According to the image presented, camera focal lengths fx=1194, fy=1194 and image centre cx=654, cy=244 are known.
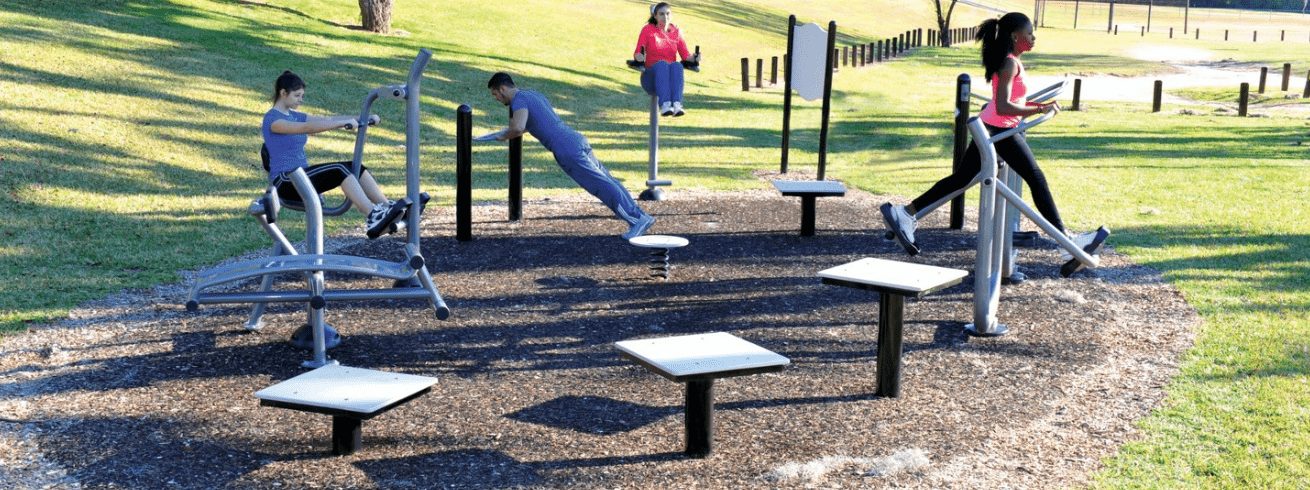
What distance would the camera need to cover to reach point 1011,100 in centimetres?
715

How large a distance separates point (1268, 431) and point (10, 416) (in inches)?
213

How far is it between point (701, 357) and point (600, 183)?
4.34m

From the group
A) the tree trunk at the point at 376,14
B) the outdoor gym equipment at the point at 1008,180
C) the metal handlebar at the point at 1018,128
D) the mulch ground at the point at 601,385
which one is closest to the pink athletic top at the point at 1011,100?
the outdoor gym equipment at the point at 1008,180

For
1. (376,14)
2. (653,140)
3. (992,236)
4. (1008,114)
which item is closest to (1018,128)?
(1008,114)

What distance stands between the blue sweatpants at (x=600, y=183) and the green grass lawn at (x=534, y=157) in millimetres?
1962

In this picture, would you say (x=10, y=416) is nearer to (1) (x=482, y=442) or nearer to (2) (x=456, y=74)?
(1) (x=482, y=442)

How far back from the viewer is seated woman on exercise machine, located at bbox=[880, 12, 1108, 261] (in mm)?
7070

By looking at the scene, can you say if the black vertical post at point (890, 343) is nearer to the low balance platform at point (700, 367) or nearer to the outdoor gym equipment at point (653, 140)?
the low balance platform at point (700, 367)

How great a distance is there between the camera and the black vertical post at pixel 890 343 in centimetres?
552

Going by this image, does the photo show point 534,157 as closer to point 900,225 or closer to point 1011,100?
point 900,225

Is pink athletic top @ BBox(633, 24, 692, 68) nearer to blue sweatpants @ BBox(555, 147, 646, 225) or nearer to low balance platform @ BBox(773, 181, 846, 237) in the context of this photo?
low balance platform @ BBox(773, 181, 846, 237)

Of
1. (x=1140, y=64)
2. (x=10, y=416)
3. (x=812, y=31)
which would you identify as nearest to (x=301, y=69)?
(x=812, y=31)

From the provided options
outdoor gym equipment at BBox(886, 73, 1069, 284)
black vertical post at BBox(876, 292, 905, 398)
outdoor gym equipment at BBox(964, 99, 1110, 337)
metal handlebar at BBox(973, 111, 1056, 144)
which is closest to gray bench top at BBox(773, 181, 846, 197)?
outdoor gym equipment at BBox(886, 73, 1069, 284)

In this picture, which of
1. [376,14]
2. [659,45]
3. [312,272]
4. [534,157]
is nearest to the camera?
[312,272]
